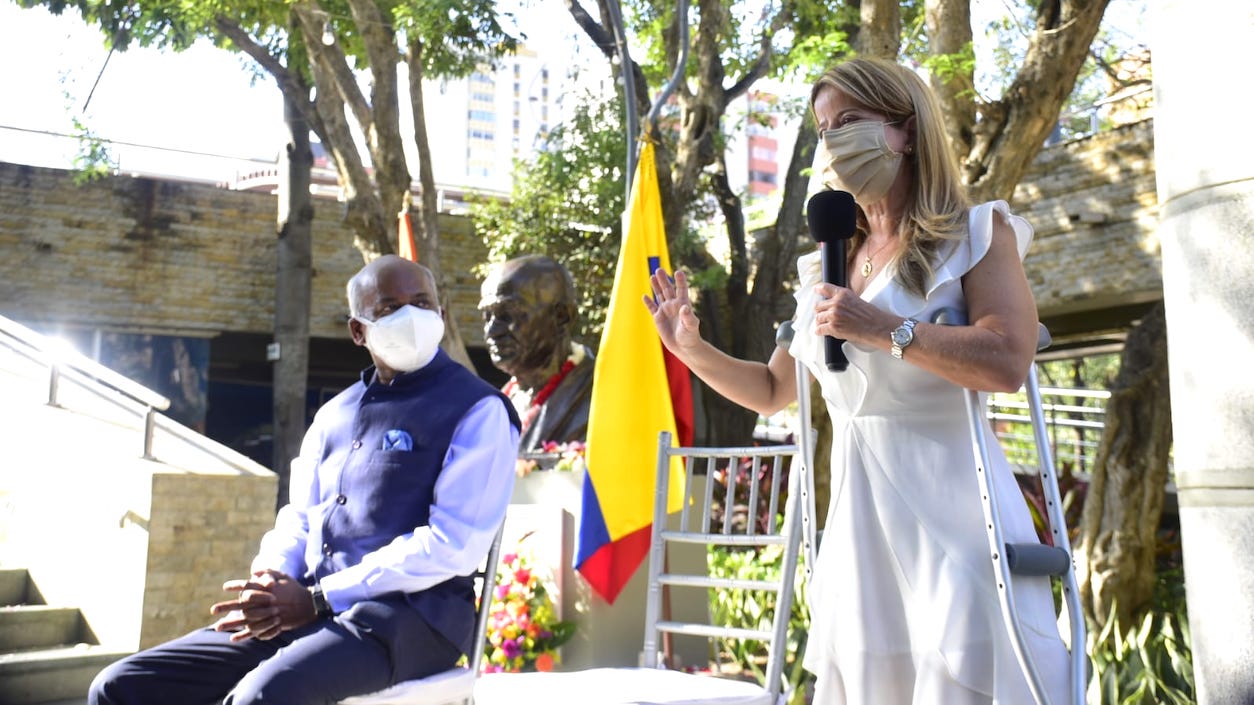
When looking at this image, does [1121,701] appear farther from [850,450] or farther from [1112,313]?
[1112,313]

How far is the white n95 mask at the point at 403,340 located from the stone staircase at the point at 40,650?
3.66m

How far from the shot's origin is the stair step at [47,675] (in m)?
6.08

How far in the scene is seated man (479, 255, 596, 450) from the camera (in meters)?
6.51

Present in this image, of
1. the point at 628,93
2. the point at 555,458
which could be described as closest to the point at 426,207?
the point at 628,93

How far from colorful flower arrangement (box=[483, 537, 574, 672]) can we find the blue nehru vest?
2184mm

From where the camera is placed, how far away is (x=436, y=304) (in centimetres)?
375

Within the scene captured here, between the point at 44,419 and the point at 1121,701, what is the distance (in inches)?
246

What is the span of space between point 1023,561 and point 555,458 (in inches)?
186

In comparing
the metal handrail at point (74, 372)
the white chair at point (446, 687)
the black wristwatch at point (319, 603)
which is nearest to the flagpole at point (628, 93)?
the metal handrail at point (74, 372)

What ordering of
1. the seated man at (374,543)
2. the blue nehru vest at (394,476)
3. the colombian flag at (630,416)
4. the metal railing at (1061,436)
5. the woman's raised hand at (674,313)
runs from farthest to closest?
1. the metal railing at (1061,436)
2. the colombian flag at (630,416)
3. the blue nehru vest at (394,476)
4. the seated man at (374,543)
5. the woman's raised hand at (674,313)

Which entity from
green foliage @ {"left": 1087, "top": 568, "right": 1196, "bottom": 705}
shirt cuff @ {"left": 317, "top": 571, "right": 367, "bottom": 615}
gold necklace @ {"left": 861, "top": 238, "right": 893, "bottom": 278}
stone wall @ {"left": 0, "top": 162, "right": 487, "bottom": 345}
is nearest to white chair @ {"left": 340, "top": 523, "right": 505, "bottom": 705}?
shirt cuff @ {"left": 317, "top": 571, "right": 367, "bottom": 615}

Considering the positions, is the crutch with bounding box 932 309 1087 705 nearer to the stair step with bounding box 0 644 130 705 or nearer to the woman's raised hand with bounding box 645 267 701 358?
the woman's raised hand with bounding box 645 267 701 358

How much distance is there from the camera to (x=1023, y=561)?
5.57 feet

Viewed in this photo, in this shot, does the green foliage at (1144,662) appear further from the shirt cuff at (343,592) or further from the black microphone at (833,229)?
the black microphone at (833,229)
